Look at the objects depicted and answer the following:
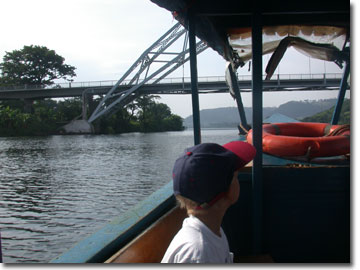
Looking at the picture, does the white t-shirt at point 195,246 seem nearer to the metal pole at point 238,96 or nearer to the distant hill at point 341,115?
the metal pole at point 238,96

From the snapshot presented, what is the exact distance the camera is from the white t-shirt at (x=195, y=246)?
1.13 m

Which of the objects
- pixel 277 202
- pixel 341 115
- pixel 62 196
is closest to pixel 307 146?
pixel 277 202

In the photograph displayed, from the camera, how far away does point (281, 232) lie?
2.51m

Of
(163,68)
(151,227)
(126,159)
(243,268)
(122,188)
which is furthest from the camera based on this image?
(163,68)

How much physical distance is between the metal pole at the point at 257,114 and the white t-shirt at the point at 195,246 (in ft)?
4.16

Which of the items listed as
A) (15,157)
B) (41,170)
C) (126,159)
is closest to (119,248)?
(41,170)

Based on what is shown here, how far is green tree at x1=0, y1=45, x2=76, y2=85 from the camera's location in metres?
54.5

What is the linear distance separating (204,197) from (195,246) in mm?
171

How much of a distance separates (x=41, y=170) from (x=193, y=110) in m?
15.5

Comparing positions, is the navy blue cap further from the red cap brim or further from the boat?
the boat

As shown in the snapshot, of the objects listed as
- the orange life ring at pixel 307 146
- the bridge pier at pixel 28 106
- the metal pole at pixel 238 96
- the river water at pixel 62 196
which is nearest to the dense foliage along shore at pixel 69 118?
the bridge pier at pixel 28 106

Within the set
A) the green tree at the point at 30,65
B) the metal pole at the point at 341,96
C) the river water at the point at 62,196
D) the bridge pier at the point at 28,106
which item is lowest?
the river water at the point at 62,196

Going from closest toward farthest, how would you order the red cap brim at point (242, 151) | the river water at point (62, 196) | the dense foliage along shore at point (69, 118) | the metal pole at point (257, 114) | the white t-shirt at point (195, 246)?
the white t-shirt at point (195, 246)
the red cap brim at point (242, 151)
the metal pole at point (257, 114)
the river water at point (62, 196)
the dense foliage along shore at point (69, 118)

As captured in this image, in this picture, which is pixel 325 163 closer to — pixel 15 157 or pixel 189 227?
pixel 189 227
